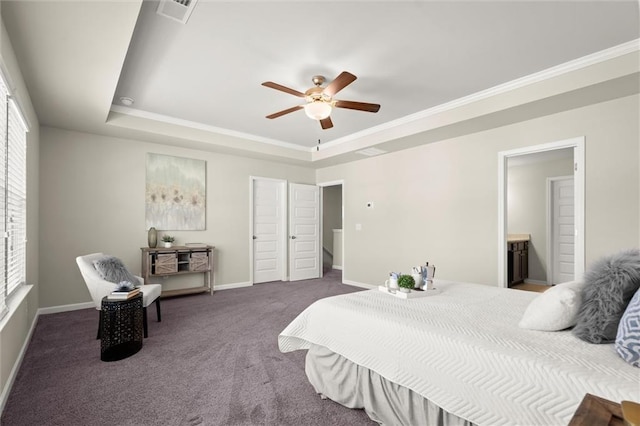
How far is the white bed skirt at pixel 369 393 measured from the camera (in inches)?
62.5

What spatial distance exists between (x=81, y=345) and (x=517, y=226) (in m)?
7.41

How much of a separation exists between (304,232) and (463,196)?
10.8 feet

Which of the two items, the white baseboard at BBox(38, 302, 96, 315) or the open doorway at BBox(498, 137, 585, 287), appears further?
the white baseboard at BBox(38, 302, 96, 315)

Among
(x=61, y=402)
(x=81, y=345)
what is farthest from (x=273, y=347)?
(x=81, y=345)

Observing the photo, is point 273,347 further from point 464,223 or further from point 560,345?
point 464,223

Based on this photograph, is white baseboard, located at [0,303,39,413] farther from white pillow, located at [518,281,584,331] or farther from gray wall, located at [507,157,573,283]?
gray wall, located at [507,157,573,283]

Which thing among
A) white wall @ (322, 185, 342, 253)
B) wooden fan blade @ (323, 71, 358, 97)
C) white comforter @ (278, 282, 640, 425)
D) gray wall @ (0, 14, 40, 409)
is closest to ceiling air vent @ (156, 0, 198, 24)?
gray wall @ (0, 14, 40, 409)

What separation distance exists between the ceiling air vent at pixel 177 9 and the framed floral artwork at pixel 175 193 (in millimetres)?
3012

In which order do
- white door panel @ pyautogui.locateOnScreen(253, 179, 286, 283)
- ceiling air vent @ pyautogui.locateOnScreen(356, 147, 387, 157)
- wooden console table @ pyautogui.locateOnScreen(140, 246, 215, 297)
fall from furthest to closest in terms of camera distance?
1. white door panel @ pyautogui.locateOnScreen(253, 179, 286, 283)
2. ceiling air vent @ pyautogui.locateOnScreen(356, 147, 387, 157)
3. wooden console table @ pyautogui.locateOnScreen(140, 246, 215, 297)

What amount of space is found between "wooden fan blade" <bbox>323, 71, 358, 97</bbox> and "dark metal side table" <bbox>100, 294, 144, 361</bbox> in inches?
103

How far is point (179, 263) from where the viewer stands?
481 cm

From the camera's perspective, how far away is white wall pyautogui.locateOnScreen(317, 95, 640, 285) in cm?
304

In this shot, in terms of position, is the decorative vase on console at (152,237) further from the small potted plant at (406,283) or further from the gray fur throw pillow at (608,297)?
the gray fur throw pillow at (608,297)

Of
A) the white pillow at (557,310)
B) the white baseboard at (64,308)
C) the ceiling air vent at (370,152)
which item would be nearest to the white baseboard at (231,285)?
the white baseboard at (64,308)
